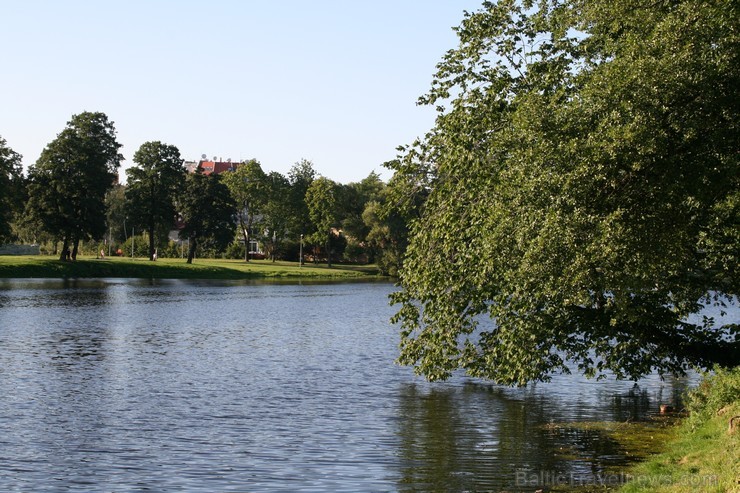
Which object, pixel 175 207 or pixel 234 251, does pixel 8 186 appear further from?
pixel 234 251

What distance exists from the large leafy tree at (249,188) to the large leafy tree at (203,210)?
1776 centimetres

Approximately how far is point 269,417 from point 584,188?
1375 cm

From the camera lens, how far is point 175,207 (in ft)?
471

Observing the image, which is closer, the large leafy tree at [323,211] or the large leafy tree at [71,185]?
the large leafy tree at [71,185]

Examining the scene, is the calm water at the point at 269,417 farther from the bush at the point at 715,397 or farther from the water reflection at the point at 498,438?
the bush at the point at 715,397

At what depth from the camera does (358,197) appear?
16575 cm

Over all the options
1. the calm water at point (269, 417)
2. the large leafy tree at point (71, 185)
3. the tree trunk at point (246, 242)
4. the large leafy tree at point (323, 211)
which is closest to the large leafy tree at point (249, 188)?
the tree trunk at point (246, 242)

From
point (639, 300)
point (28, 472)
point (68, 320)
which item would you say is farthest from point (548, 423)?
point (68, 320)

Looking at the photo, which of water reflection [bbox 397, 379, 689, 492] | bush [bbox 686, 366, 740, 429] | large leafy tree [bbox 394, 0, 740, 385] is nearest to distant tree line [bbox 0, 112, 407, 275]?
water reflection [bbox 397, 379, 689, 492]

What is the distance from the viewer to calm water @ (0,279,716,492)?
2058 centimetres

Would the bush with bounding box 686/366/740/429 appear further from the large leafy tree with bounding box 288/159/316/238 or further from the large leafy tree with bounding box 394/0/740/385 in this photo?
the large leafy tree with bounding box 288/159/316/238

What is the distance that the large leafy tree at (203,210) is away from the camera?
14012 cm

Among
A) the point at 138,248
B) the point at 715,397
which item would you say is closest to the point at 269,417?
the point at 715,397

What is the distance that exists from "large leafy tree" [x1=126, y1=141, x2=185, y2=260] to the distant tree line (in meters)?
0.15
